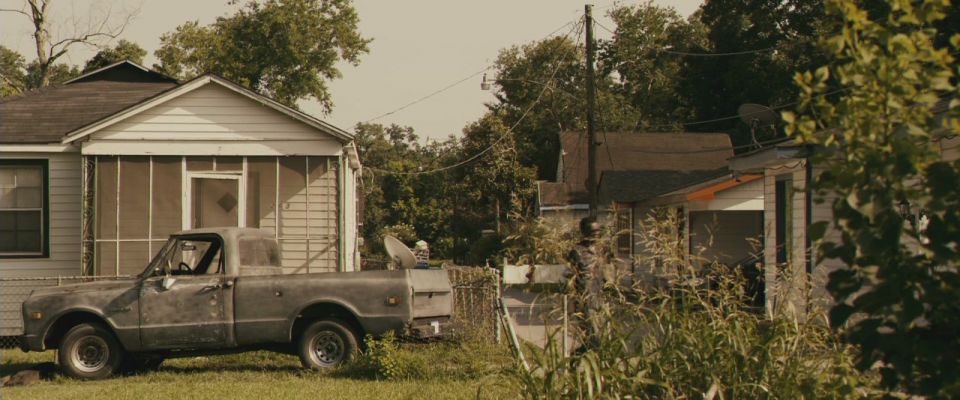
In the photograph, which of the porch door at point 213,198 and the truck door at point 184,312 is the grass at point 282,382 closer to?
the truck door at point 184,312

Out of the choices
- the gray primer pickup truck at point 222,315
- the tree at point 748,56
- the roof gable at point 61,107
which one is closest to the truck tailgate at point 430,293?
the gray primer pickup truck at point 222,315

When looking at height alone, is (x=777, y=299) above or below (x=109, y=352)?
above

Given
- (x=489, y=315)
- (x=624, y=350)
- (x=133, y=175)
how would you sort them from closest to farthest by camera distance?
1. (x=624, y=350)
2. (x=489, y=315)
3. (x=133, y=175)

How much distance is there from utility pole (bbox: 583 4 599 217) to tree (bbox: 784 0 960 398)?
26708 millimetres

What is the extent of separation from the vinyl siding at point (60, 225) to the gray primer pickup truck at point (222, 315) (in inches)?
234

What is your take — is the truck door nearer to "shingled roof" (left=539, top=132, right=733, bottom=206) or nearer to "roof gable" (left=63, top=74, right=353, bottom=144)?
"roof gable" (left=63, top=74, right=353, bottom=144)

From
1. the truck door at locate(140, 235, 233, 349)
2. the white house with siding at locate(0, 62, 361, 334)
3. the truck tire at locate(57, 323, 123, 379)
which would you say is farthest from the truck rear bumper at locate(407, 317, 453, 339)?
the white house with siding at locate(0, 62, 361, 334)

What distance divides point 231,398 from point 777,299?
6.37 metres

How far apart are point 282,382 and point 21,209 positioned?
9.27m

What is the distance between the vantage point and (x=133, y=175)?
18578 mm

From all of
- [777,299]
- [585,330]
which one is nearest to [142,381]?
[585,330]

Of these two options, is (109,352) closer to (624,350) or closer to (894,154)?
(624,350)

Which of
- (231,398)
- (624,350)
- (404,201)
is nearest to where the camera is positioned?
(624,350)

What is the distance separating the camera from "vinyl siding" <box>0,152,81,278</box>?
1923cm
